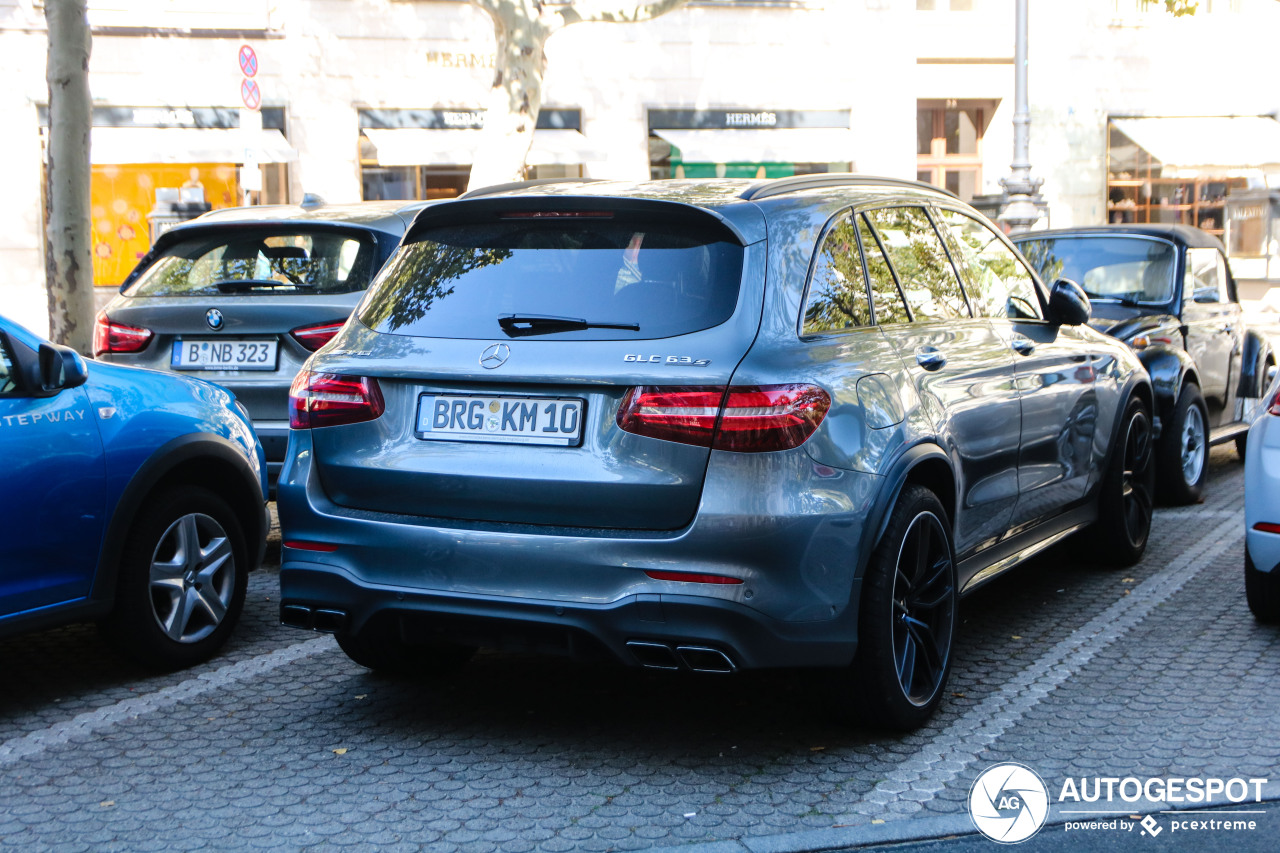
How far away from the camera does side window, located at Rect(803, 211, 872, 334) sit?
4371 mm

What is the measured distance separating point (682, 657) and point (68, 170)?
8.92m

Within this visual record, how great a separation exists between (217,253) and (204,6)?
59.1 feet

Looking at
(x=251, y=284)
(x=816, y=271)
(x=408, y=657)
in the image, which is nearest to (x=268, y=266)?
(x=251, y=284)

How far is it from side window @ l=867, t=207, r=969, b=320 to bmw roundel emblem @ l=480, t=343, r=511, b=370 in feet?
4.69

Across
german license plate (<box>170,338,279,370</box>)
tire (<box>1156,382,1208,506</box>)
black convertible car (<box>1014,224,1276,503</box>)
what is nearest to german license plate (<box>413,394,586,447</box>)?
german license plate (<box>170,338,279,370</box>)

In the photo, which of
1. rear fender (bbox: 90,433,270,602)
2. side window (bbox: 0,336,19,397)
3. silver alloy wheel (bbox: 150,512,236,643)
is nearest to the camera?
side window (bbox: 0,336,19,397)

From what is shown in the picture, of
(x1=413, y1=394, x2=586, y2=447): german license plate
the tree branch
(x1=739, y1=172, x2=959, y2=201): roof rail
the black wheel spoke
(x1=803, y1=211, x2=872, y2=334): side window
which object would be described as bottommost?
the black wheel spoke

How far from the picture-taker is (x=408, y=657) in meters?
5.21

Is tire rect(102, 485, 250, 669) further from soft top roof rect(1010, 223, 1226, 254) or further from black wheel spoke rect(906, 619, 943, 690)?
soft top roof rect(1010, 223, 1226, 254)

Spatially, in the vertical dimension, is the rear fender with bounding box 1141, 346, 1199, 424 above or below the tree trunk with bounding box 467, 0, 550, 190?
below

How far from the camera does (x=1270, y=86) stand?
28062 mm

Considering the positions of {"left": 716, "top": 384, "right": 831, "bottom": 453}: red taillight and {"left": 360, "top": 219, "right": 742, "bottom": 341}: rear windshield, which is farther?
{"left": 360, "top": 219, "right": 742, "bottom": 341}: rear windshield

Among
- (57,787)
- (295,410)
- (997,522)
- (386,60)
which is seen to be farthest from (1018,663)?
(386,60)

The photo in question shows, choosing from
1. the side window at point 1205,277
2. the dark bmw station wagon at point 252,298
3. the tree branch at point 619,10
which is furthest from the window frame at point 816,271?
the tree branch at point 619,10
